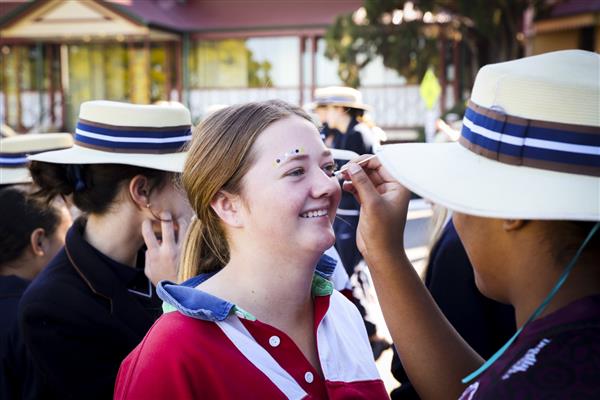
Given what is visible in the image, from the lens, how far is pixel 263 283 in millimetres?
1971

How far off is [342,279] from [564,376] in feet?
6.67

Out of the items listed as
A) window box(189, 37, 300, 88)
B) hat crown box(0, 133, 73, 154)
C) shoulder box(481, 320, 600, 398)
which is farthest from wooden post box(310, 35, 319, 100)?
shoulder box(481, 320, 600, 398)

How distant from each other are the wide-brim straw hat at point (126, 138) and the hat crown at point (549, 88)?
1620 mm

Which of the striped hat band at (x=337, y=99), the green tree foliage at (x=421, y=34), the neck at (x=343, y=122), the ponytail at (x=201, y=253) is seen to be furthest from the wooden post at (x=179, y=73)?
the ponytail at (x=201, y=253)

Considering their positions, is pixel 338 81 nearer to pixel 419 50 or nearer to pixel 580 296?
pixel 419 50

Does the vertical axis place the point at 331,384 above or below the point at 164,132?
below

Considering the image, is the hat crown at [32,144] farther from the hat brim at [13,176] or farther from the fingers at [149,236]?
the fingers at [149,236]

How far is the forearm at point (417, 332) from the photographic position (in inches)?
75.2

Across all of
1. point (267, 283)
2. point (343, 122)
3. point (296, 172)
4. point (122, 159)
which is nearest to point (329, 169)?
point (296, 172)

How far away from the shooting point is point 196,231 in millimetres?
2211

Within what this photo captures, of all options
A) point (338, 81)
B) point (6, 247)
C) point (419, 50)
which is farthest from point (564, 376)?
point (338, 81)

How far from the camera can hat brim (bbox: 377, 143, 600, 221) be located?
1339 millimetres

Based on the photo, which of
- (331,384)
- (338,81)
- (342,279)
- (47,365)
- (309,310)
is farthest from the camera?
(338,81)

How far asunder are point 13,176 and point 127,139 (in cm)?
149
